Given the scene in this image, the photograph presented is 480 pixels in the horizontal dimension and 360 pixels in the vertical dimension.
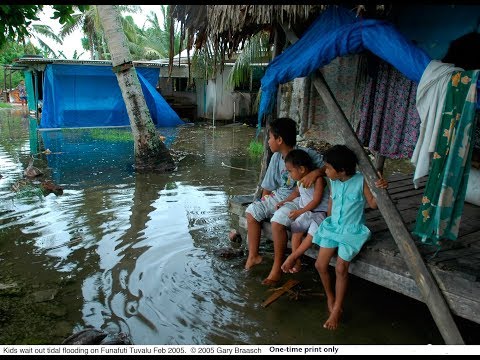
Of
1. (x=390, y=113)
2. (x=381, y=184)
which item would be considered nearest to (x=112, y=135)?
(x=390, y=113)

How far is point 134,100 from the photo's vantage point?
8.94 meters

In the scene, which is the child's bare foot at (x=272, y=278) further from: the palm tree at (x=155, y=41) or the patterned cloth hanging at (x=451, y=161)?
the palm tree at (x=155, y=41)

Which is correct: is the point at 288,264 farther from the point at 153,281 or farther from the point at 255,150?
the point at 255,150

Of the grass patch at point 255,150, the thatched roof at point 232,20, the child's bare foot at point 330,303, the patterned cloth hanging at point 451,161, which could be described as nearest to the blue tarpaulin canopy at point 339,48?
the thatched roof at point 232,20

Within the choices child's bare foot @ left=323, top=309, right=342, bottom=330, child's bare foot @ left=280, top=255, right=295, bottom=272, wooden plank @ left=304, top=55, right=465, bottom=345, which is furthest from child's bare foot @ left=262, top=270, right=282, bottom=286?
wooden plank @ left=304, top=55, right=465, bottom=345

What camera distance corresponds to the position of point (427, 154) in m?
2.81

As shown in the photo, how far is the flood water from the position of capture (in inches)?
132

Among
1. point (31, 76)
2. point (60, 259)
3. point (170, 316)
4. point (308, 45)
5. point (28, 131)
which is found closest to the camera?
point (170, 316)

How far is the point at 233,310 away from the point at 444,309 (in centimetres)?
172

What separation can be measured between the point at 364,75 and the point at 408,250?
236cm

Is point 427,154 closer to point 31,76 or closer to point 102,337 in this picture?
point 102,337

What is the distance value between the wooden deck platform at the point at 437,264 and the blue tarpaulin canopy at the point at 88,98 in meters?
14.3

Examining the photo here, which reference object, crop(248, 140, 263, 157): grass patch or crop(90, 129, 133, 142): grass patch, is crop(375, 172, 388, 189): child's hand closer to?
crop(248, 140, 263, 157): grass patch

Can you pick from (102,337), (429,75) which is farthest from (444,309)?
(102,337)
